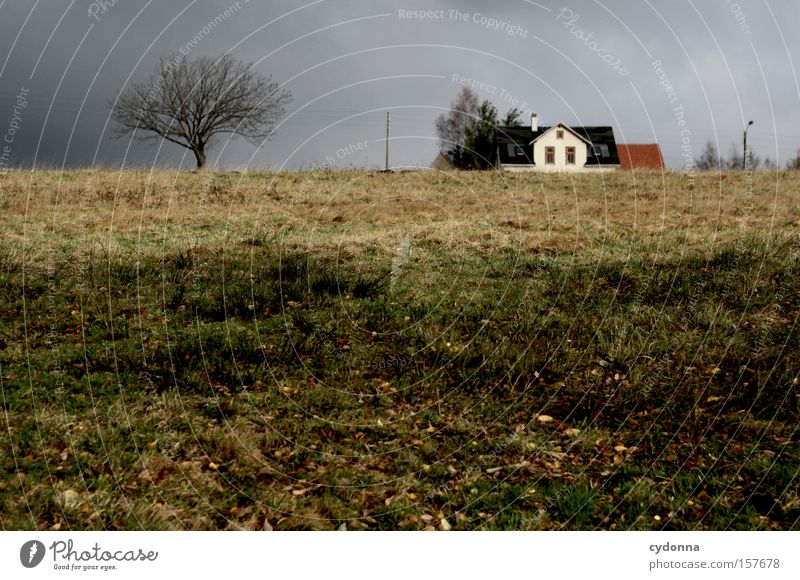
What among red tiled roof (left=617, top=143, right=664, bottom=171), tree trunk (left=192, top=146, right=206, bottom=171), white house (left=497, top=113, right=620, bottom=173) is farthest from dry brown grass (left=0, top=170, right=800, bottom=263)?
red tiled roof (left=617, top=143, right=664, bottom=171)

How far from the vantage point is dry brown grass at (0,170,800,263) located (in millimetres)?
13078

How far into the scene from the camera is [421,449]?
18.9 feet

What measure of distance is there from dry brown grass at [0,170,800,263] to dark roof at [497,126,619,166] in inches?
699

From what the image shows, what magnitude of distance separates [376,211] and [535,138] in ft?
94.3

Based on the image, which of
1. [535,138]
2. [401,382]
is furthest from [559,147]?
[401,382]

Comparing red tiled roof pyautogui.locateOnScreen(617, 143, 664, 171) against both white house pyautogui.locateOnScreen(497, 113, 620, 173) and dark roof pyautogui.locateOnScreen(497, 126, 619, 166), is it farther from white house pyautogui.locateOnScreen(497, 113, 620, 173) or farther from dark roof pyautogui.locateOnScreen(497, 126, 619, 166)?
white house pyautogui.locateOnScreen(497, 113, 620, 173)

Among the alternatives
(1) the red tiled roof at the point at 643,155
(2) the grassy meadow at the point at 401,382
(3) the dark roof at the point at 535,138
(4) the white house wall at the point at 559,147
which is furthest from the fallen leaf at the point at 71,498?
(1) the red tiled roof at the point at 643,155

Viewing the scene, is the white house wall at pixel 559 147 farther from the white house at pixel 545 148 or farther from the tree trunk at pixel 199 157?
the tree trunk at pixel 199 157

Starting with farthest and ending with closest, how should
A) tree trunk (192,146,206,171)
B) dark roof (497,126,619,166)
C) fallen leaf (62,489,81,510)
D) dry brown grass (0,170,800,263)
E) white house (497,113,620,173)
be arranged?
dark roof (497,126,619,166), white house (497,113,620,173), tree trunk (192,146,206,171), dry brown grass (0,170,800,263), fallen leaf (62,489,81,510)

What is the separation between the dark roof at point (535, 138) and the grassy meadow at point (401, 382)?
30.6 metres

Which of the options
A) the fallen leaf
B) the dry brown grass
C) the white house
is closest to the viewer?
the fallen leaf

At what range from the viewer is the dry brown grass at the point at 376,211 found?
13078 millimetres

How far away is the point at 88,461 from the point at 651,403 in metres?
5.74

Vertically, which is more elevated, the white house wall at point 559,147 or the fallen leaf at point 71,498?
the white house wall at point 559,147
